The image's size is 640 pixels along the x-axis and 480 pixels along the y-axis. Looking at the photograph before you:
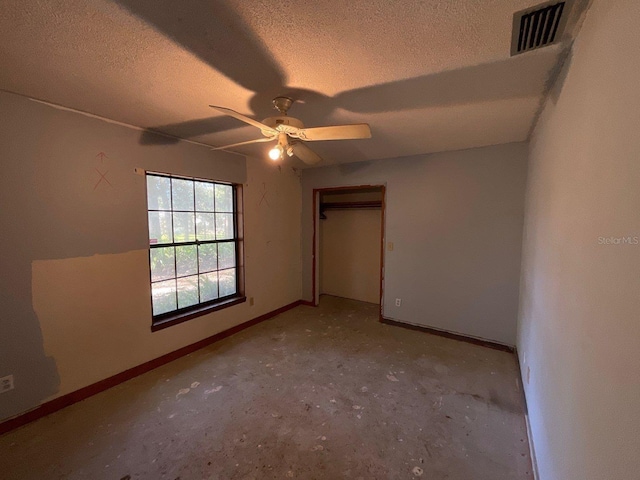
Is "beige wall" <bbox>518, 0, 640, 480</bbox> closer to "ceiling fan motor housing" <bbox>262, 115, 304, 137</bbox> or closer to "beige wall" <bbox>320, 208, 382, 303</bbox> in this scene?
"ceiling fan motor housing" <bbox>262, 115, 304, 137</bbox>

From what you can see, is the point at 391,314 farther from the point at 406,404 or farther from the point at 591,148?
the point at 591,148

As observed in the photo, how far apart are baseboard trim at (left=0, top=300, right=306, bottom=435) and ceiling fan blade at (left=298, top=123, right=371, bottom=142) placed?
259 cm

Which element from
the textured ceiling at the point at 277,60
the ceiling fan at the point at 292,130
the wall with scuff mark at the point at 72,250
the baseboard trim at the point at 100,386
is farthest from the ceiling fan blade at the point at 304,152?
the baseboard trim at the point at 100,386

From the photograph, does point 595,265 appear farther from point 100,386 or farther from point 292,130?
point 100,386

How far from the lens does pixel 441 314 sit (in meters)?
3.39

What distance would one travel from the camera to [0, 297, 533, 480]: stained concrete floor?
1594 mm

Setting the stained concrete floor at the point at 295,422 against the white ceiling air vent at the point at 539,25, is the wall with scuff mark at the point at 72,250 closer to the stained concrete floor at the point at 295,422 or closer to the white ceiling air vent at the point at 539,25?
the stained concrete floor at the point at 295,422

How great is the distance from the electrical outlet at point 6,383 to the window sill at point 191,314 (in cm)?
93

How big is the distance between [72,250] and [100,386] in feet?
3.93

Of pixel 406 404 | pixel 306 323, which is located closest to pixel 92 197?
pixel 306 323

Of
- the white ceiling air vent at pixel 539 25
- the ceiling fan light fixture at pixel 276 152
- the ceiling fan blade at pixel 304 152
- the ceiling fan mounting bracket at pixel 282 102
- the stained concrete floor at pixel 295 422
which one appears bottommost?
the stained concrete floor at pixel 295 422

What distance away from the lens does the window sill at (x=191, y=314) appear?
2.71 metres

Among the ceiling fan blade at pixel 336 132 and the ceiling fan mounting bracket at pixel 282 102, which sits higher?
the ceiling fan mounting bracket at pixel 282 102

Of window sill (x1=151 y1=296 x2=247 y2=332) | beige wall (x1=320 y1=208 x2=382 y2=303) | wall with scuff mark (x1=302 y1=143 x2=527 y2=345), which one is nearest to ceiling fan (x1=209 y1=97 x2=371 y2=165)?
wall with scuff mark (x1=302 y1=143 x2=527 y2=345)
